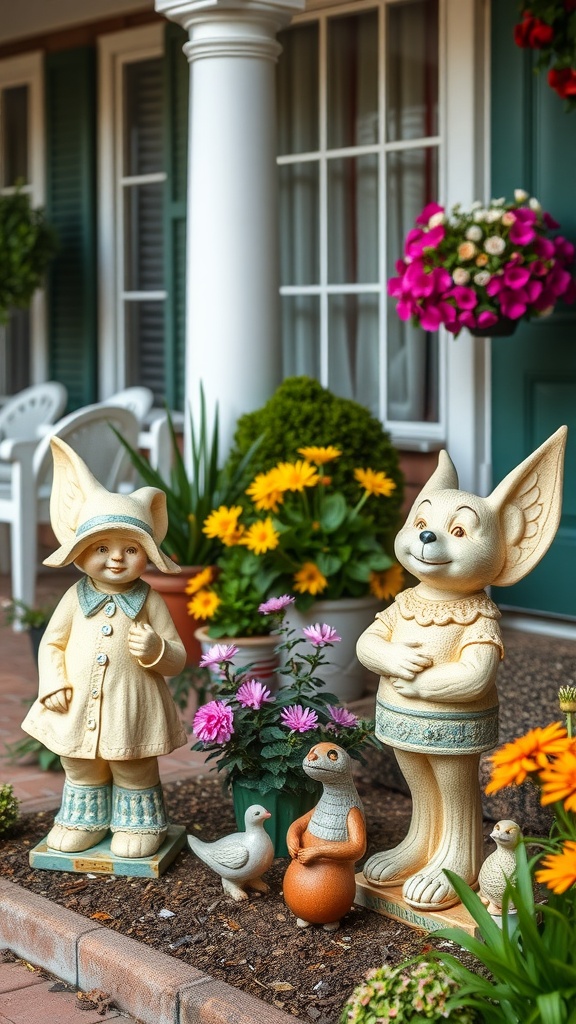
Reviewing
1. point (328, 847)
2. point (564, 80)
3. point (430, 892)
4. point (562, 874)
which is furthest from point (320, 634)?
point (564, 80)

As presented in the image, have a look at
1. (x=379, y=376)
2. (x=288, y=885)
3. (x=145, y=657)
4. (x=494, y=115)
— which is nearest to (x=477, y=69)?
(x=494, y=115)

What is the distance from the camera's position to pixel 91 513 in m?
3.13

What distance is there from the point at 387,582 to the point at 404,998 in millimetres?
2422

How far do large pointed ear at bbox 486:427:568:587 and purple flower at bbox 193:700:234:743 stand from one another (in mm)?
734

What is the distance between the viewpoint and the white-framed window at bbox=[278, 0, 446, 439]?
6.04 m

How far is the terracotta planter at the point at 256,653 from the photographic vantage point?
460 centimetres

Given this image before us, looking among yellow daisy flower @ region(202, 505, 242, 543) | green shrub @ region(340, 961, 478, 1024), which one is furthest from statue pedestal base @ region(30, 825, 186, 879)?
yellow daisy flower @ region(202, 505, 242, 543)

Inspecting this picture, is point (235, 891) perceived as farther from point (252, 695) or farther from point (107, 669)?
point (107, 669)

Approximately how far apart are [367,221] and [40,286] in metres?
2.25

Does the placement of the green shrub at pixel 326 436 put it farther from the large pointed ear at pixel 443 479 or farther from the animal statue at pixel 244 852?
the animal statue at pixel 244 852

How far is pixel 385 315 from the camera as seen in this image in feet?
20.5

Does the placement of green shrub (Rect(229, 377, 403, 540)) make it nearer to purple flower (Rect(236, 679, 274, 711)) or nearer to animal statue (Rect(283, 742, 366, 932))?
purple flower (Rect(236, 679, 274, 711))

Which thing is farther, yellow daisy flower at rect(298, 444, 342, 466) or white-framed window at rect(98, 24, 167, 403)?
white-framed window at rect(98, 24, 167, 403)

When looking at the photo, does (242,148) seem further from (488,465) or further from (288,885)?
(288,885)
